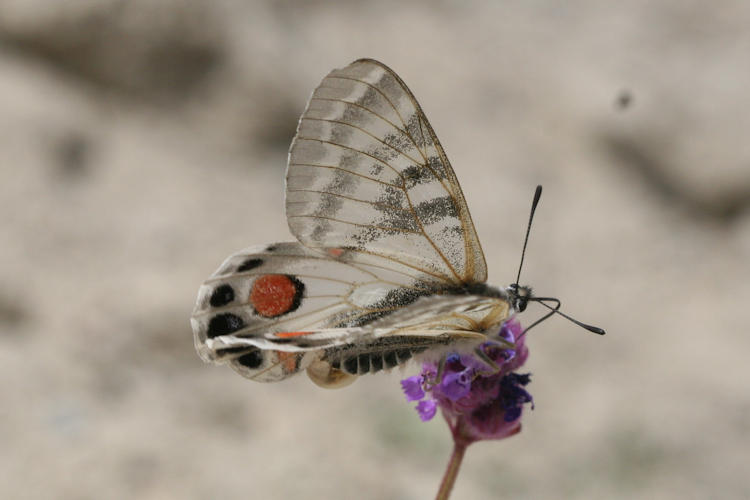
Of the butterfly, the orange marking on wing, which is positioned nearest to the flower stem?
the butterfly

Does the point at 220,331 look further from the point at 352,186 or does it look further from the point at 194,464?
the point at 194,464

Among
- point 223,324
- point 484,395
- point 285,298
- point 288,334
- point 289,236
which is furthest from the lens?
point 289,236

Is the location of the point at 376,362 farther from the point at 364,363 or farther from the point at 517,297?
the point at 517,297

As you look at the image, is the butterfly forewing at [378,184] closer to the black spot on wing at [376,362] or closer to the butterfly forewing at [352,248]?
the butterfly forewing at [352,248]

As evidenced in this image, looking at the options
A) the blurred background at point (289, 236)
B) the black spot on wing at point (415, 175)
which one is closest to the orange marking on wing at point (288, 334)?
the black spot on wing at point (415, 175)

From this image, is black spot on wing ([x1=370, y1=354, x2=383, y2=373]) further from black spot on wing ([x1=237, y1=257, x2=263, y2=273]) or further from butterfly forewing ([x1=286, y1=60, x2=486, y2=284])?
black spot on wing ([x1=237, y1=257, x2=263, y2=273])

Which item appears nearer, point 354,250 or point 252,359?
point 252,359

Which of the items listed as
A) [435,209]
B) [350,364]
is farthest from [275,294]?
[435,209]
